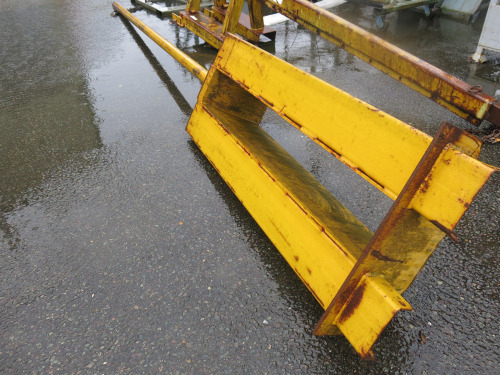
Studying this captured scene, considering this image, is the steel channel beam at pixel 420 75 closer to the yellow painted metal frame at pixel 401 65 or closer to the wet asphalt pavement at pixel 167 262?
the yellow painted metal frame at pixel 401 65

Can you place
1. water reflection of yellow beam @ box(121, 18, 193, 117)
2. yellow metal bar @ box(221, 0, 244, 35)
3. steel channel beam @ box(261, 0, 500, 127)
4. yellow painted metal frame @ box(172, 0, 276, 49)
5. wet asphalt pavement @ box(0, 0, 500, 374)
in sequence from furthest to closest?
yellow painted metal frame @ box(172, 0, 276, 49), yellow metal bar @ box(221, 0, 244, 35), water reflection of yellow beam @ box(121, 18, 193, 117), steel channel beam @ box(261, 0, 500, 127), wet asphalt pavement @ box(0, 0, 500, 374)

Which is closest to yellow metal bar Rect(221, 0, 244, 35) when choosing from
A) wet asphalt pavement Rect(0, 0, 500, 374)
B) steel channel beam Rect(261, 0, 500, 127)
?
wet asphalt pavement Rect(0, 0, 500, 374)

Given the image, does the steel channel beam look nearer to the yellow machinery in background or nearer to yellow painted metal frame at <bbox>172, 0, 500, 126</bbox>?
yellow painted metal frame at <bbox>172, 0, 500, 126</bbox>

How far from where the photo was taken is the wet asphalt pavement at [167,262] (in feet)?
5.43

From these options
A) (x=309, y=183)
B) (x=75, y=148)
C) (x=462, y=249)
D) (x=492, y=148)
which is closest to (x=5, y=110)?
(x=75, y=148)

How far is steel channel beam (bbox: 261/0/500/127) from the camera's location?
88.4 inches

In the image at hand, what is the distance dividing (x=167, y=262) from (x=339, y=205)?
107 cm

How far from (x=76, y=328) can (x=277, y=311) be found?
38.8 inches

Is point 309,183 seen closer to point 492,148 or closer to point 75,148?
point 492,148

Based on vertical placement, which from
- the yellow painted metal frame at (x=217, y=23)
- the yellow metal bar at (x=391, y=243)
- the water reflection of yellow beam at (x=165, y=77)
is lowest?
the water reflection of yellow beam at (x=165, y=77)

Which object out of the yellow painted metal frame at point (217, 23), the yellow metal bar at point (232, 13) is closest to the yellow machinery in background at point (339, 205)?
the yellow metal bar at point (232, 13)

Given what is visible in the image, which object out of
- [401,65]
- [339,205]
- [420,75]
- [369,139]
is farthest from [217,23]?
[369,139]

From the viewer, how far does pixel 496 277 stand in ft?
6.54

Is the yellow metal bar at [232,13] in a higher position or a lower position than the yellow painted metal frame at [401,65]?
lower
